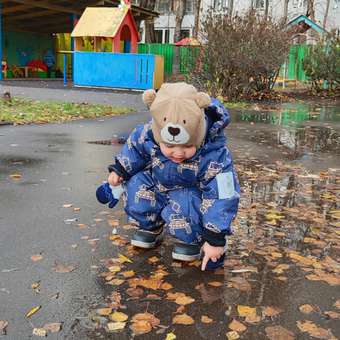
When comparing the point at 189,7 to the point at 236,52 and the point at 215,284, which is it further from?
the point at 215,284

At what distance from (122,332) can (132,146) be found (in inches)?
47.0

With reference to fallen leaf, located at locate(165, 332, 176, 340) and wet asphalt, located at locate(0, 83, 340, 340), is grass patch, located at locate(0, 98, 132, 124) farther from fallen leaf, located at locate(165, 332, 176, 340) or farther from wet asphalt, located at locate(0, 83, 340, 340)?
fallen leaf, located at locate(165, 332, 176, 340)

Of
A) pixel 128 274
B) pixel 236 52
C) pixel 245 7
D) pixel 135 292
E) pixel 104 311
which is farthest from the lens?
pixel 245 7

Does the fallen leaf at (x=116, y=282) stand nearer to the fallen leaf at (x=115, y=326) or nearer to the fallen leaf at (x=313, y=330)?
the fallen leaf at (x=115, y=326)

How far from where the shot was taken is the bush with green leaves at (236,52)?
14.0 metres

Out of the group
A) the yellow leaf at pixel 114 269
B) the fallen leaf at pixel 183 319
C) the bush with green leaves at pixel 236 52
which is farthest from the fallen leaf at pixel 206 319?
the bush with green leaves at pixel 236 52

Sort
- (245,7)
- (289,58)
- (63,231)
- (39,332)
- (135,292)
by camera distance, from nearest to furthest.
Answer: (39,332) < (135,292) < (63,231) < (289,58) < (245,7)

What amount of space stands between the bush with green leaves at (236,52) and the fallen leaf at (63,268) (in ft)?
38.7

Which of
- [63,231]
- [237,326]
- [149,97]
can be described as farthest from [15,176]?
[237,326]

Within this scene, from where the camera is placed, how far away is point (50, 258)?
3.08m

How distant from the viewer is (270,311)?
2.53 metres

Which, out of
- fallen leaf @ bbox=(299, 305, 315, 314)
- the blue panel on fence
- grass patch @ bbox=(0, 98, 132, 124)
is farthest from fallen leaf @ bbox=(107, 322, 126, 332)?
the blue panel on fence

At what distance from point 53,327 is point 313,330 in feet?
3.95

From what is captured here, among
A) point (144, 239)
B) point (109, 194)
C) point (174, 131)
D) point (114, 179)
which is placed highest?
point (174, 131)
